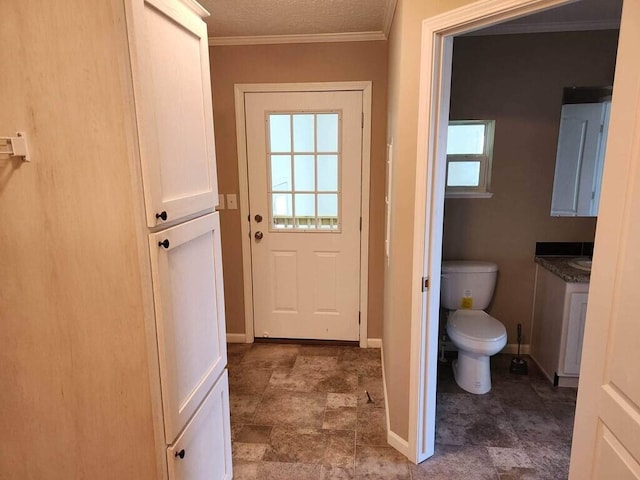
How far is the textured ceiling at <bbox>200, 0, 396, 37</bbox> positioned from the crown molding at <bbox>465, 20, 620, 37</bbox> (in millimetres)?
741

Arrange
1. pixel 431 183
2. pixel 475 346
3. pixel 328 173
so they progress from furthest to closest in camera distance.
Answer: pixel 328 173 → pixel 475 346 → pixel 431 183

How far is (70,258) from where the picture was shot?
1.14m

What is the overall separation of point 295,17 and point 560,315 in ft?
8.32

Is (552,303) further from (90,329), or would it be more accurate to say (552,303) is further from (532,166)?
(90,329)

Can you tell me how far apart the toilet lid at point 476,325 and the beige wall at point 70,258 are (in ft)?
6.47

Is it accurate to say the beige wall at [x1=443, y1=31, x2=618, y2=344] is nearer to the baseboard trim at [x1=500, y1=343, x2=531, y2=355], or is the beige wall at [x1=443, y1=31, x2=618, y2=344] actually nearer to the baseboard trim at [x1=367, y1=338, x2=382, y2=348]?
the baseboard trim at [x1=500, y1=343, x2=531, y2=355]

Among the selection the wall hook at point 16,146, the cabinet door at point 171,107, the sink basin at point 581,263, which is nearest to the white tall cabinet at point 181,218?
the cabinet door at point 171,107

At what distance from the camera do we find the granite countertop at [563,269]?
2.50 m

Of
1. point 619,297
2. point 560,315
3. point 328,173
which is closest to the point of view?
point 619,297

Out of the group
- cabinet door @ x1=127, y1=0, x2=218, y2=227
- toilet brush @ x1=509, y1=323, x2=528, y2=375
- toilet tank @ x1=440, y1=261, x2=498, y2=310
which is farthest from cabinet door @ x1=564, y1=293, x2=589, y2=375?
cabinet door @ x1=127, y1=0, x2=218, y2=227

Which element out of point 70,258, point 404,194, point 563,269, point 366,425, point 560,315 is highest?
point 404,194

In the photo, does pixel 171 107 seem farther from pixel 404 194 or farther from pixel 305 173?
pixel 305 173

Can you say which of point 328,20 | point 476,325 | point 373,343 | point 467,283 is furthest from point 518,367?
point 328,20

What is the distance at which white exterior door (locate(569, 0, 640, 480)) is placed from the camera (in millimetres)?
946
